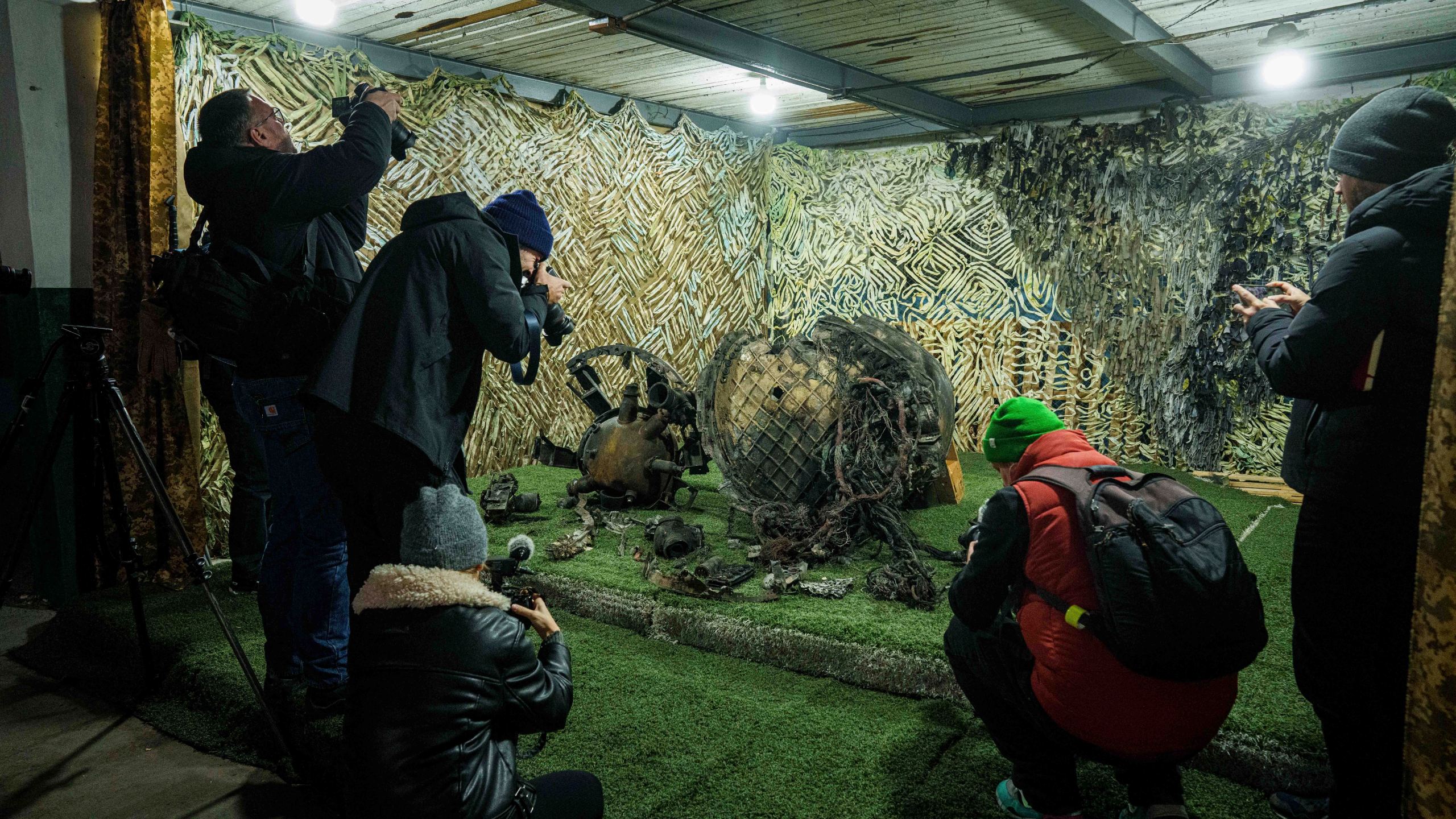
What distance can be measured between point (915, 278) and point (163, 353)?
6729 millimetres

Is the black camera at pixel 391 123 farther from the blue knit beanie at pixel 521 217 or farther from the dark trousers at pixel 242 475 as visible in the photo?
the dark trousers at pixel 242 475

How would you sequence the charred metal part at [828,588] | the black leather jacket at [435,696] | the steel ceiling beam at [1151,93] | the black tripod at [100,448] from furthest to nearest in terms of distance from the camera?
the steel ceiling beam at [1151,93]
the charred metal part at [828,588]
the black tripod at [100,448]
the black leather jacket at [435,696]

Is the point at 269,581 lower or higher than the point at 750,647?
higher

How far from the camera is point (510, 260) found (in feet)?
7.73

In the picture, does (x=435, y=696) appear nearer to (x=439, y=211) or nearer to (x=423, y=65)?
(x=439, y=211)

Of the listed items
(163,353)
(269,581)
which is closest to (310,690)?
(269,581)

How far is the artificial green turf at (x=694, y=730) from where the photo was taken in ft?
8.30

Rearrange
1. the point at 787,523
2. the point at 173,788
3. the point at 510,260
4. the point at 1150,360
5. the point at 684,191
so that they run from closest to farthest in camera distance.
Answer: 1. the point at 510,260
2. the point at 173,788
3. the point at 787,523
4. the point at 1150,360
5. the point at 684,191

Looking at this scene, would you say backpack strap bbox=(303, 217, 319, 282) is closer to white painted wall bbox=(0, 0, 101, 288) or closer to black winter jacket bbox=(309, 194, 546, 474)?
black winter jacket bbox=(309, 194, 546, 474)

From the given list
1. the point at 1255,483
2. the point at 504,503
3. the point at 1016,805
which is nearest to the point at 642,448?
the point at 504,503

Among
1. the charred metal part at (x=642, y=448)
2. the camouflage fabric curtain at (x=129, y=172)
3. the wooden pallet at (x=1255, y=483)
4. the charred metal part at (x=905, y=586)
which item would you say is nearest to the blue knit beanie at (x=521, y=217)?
the charred metal part at (x=905, y=586)

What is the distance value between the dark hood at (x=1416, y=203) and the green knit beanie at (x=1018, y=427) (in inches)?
36.9

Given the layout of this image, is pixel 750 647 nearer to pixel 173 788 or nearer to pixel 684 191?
pixel 173 788

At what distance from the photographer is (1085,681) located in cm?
207
